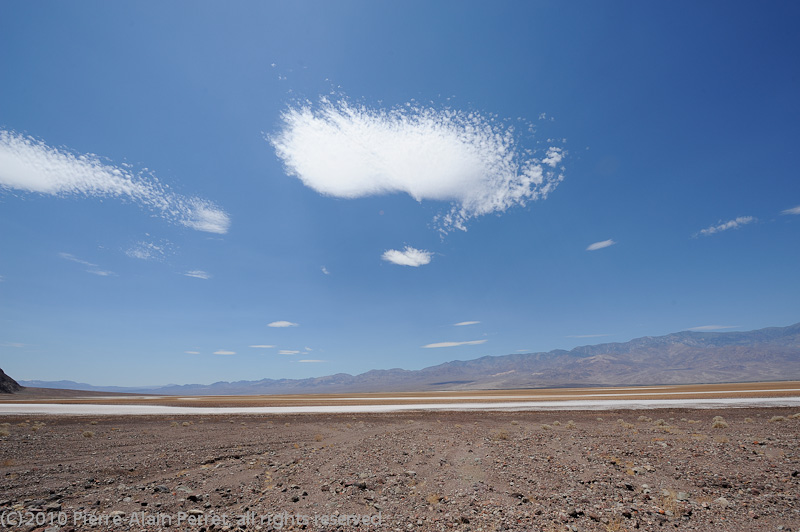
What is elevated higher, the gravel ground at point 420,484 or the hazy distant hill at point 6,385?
the gravel ground at point 420,484

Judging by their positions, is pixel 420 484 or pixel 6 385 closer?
pixel 420 484

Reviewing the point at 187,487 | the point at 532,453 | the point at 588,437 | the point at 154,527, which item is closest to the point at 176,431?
the point at 187,487

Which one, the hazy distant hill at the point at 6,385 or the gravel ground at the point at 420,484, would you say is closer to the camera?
the gravel ground at the point at 420,484

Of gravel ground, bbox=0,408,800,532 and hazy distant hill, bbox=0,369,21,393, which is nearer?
gravel ground, bbox=0,408,800,532

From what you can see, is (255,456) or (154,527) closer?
(154,527)

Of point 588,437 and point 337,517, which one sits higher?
point 337,517

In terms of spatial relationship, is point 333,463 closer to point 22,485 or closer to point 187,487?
point 187,487

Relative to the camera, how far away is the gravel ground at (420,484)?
7.50m

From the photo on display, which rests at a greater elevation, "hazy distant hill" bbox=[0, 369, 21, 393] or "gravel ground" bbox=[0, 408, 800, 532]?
"gravel ground" bbox=[0, 408, 800, 532]

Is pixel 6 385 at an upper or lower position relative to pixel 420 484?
lower

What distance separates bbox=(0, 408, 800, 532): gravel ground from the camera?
24.6ft

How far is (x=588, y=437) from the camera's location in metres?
16.5

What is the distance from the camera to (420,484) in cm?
988

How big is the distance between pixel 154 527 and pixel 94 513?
2.09 metres
